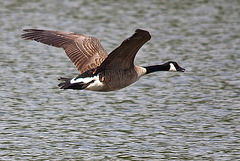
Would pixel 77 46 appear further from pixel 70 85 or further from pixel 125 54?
pixel 70 85

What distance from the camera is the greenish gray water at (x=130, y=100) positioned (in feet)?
32.7

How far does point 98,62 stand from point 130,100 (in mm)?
2584

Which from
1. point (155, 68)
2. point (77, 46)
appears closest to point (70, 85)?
point (77, 46)

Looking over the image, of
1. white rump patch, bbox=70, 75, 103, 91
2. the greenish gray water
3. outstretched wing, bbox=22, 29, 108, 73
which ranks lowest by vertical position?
the greenish gray water

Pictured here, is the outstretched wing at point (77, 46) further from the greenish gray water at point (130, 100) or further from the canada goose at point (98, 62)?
A: the greenish gray water at point (130, 100)

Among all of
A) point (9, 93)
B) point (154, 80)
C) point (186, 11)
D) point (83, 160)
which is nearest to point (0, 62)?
point (9, 93)

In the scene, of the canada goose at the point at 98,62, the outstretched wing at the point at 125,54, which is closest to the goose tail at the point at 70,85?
the canada goose at the point at 98,62

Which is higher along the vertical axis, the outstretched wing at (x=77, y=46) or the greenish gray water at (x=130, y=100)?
the outstretched wing at (x=77, y=46)

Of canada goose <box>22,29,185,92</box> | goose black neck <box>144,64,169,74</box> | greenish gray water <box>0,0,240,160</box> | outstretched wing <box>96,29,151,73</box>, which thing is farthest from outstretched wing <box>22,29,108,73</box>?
greenish gray water <box>0,0,240,160</box>

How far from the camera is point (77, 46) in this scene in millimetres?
11211

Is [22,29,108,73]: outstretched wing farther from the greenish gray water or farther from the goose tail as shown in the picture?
the greenish gray water

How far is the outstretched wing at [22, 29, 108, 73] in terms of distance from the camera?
10930 millimetres

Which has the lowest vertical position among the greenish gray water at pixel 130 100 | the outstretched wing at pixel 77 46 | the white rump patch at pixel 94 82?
the greenish gray water at pixel 130 100

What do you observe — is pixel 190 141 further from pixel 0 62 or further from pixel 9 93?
pixel 0 62
